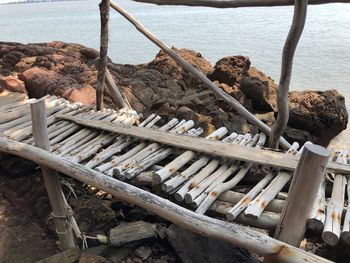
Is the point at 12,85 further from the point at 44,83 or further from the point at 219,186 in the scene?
the point at 219,186

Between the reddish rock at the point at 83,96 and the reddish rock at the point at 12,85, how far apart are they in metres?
0.80

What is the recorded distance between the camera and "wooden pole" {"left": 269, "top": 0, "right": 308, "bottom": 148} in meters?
3.34

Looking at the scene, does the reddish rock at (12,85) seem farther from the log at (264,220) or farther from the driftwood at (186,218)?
the log at (264,220)

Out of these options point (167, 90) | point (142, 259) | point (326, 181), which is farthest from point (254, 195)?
point (167, 90)

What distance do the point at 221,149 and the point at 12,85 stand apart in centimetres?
442

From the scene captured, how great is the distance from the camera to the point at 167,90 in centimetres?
766

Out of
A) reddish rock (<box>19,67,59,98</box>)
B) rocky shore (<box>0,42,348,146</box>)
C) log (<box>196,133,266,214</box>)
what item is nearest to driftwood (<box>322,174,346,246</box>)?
log (<box>196,133,266,214</box>)

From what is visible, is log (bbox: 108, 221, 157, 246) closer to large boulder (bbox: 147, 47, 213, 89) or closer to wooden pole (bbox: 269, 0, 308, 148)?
wooden pole (bbox: 269, 0, 308, 148)

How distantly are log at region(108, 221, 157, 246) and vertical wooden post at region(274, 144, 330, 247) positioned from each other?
1851 mm

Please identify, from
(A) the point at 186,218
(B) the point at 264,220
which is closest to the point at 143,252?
(A) the point at 186,218

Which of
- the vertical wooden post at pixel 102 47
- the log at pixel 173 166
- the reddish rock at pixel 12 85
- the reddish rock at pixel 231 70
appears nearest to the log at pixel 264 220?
the log at pixel 173 166

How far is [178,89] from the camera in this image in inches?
308

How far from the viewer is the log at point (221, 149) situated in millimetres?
2902

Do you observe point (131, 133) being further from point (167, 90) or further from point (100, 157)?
point (167, 90)
